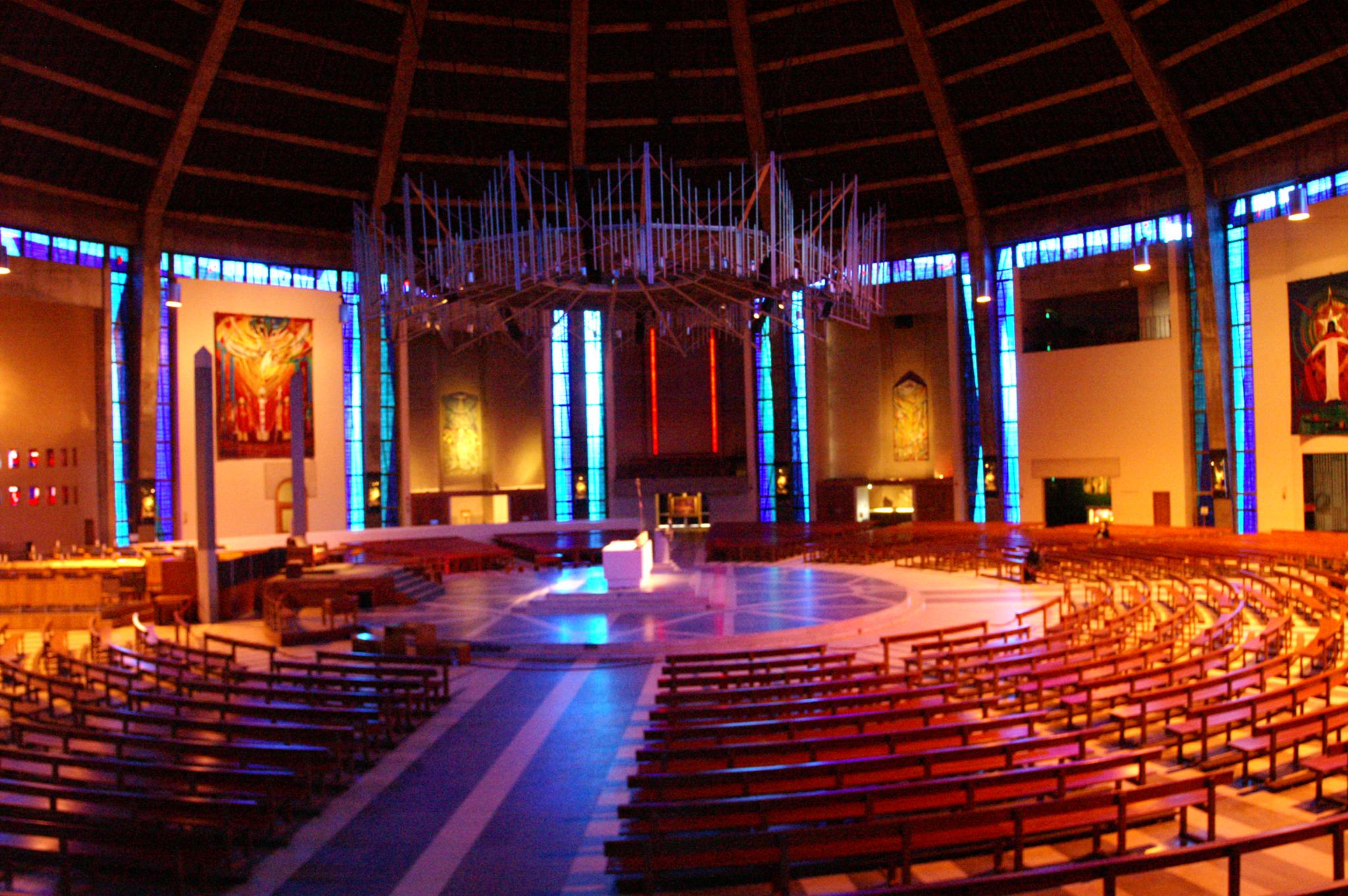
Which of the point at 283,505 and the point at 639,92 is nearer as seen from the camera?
the point at 639,92

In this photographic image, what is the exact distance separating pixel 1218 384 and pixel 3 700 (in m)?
27.9

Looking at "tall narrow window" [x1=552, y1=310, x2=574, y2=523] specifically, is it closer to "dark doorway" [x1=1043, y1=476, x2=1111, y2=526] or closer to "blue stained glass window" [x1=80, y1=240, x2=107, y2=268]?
"blue stained glass window" [x1=80, y1=240, x2=107, y2=268]

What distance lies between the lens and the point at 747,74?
28656mm

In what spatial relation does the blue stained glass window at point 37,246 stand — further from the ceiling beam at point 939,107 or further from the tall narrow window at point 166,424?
the ceiling beam at point 939,107

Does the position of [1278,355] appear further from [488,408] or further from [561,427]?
[488,408]

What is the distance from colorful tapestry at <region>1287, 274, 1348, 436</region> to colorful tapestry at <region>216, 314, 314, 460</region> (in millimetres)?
26406

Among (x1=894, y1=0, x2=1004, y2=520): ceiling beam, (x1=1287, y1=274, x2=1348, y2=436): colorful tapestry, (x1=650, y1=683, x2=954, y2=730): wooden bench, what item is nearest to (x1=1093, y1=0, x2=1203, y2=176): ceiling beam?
(x1=1287, y1=274, x2=1348, y2=436): colorful tapestry

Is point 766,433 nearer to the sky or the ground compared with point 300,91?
nearer to the ground

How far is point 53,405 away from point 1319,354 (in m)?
33.0

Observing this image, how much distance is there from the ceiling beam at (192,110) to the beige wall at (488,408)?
33.1 feet

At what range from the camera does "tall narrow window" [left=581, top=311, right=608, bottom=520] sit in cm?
3650

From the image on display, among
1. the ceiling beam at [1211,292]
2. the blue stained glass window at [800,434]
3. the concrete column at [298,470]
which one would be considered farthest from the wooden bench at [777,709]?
the blue stained glass window at [800,434]

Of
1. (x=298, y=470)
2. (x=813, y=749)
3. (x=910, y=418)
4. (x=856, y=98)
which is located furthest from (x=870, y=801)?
(x=910, y=418)

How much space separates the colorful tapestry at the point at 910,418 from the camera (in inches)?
1464
